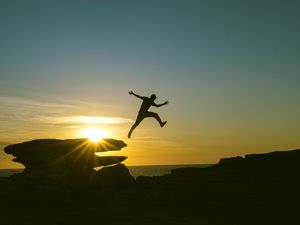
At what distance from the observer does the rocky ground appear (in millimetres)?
26000

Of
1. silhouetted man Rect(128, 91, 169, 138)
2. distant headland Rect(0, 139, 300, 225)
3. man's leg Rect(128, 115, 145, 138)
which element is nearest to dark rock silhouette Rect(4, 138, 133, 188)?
distant headland Rect(0, 139, 300, 225)

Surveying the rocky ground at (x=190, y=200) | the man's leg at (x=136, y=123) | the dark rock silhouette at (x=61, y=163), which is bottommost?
the rocky ground at (x=190, y=200)

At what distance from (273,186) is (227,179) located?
3.37 m

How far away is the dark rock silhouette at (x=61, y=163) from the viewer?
120ft

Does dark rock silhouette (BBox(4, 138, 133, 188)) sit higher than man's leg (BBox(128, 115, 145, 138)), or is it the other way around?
man's leg (BBox(128, 115, 145, 138))

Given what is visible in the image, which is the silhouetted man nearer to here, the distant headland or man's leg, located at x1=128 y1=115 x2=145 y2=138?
man's leg, located at x1=128 y1=115 x2=145 y2=138

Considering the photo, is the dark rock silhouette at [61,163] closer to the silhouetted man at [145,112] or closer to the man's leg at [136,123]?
the man's leg at [136,123]

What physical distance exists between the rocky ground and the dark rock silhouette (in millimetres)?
1849

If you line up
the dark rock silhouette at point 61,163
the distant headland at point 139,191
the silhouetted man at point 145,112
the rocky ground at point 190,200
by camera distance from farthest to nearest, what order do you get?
the dark rock silhouette at point 61,163, the silhouetted man at point 145,112, the distant headland at point 139,191, the rocky ground at point 190,200

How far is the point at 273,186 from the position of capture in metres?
28.2

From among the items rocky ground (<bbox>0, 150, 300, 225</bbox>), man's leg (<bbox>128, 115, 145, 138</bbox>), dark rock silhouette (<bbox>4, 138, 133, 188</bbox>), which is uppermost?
man's leg (<bbox>128, 115, 145, 138</bbox>)

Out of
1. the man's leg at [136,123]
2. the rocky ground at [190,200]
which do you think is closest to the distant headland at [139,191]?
the rocky ground at [190,200]

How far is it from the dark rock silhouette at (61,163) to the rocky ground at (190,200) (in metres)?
1.85

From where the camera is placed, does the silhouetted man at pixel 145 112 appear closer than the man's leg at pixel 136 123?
Yes
